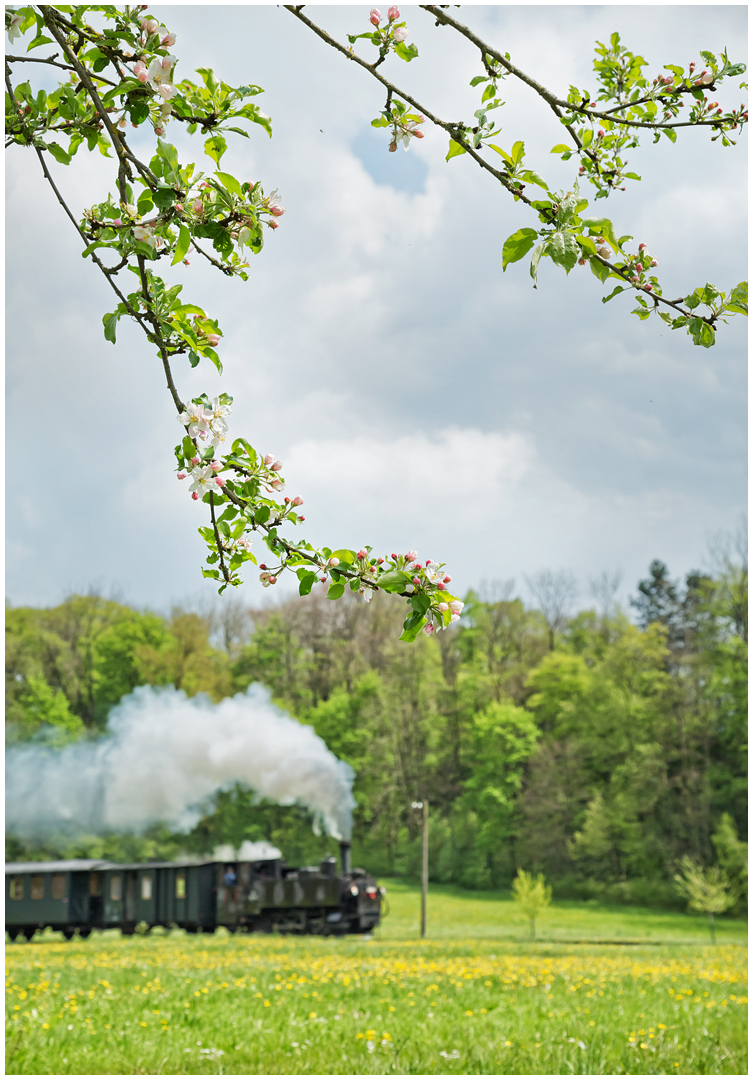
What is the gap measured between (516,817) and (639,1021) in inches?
1202

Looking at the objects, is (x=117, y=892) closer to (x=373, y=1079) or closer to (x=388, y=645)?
(x=388, y=645)

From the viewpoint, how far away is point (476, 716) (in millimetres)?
35406

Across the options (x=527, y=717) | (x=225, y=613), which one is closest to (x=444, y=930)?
(x=527, y=717)

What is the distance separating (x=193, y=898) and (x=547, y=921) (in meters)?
12.6

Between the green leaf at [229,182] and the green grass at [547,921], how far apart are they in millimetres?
22812

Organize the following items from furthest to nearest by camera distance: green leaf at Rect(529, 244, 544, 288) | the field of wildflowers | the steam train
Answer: the steam train
the field of wildflowers
green leaf at Rect(529, 244, 544, 288)

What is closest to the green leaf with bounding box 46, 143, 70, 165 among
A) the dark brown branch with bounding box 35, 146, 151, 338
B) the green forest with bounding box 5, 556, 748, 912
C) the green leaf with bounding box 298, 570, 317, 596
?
the dark brown branch with bounding box 35, 146, 151, 338

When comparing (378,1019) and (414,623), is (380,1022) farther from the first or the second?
(414,623)

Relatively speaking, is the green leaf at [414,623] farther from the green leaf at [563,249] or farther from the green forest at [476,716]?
the green forest at [476,716]

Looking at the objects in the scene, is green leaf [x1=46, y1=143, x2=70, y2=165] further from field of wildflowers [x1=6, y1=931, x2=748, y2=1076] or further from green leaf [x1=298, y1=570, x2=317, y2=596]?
field of wildflowers [x1=6, y1=931, x2=748, y2=1076]

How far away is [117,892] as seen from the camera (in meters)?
21.5

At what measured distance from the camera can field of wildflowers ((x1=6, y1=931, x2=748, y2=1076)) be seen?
14.7 feet

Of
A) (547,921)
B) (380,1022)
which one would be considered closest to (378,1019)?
(380,1022)

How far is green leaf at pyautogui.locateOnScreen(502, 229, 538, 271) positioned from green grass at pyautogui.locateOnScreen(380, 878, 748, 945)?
22820 millimetres
